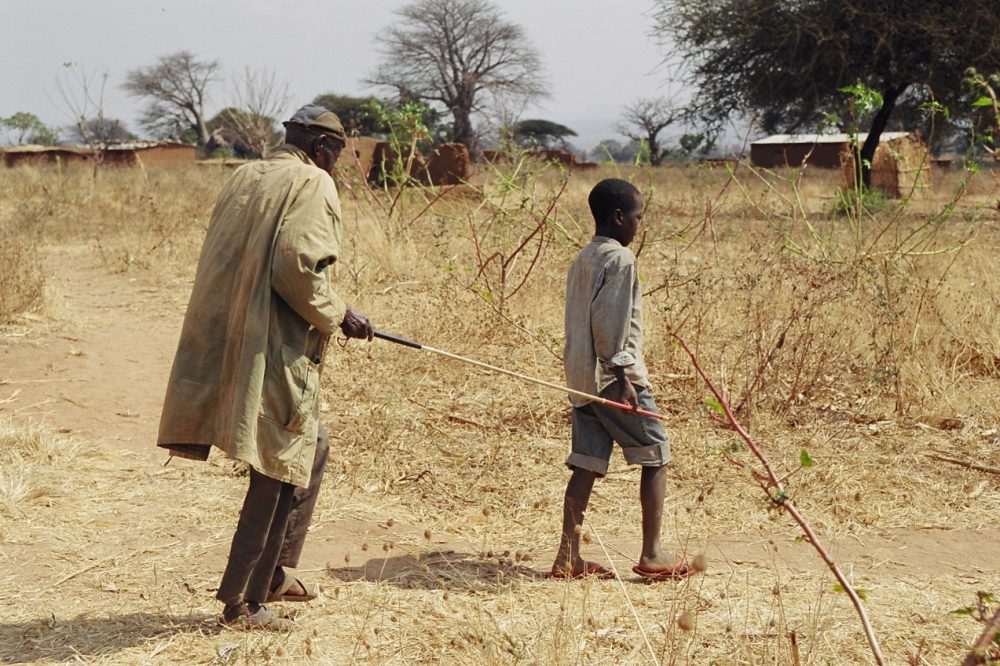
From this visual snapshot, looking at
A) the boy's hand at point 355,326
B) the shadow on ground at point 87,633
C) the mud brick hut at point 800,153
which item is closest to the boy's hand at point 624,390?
the boy's hand at point 355,326

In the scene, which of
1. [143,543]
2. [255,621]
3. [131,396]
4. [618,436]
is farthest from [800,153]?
[255,621]

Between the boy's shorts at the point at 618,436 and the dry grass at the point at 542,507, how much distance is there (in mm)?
277

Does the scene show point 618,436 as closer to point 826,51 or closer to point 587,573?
point 587,573

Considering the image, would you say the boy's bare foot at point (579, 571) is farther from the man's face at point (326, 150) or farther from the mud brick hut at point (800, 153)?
the mud brick hut at point (800, 153)

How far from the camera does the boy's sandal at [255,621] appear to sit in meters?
3.03

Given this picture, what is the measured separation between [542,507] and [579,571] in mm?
800

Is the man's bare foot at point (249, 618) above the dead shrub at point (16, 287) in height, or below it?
above

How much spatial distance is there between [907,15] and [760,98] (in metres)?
2.97

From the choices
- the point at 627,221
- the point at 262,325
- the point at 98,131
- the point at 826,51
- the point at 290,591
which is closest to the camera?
the point at 262,325

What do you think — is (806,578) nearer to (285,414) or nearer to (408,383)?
(285,414)

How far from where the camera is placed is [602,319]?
3289 millimetres

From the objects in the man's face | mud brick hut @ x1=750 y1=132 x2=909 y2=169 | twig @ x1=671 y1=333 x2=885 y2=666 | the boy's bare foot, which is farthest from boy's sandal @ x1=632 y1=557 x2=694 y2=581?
mud brick hut @ x1=750 y1=132 x2=909 y2=169

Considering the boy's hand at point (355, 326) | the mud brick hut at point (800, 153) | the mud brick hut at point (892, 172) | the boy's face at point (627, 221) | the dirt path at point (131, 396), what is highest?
the mud brick hut at point (800, 153)

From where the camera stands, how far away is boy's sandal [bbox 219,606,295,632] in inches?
119
